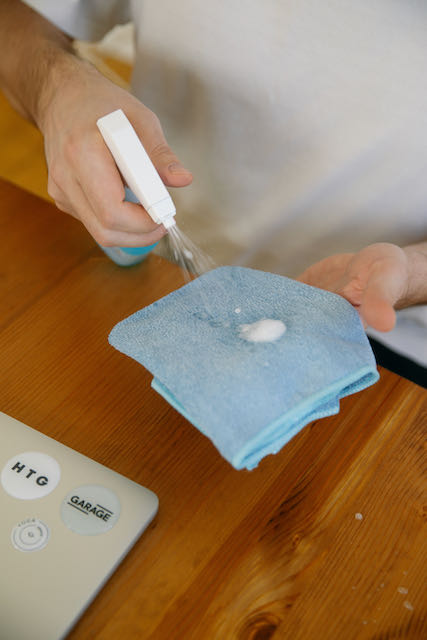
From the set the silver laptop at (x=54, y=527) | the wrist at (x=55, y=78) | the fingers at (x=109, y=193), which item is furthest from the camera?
the wrist at (x=55, y=78)

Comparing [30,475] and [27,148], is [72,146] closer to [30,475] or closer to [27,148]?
[30,475]

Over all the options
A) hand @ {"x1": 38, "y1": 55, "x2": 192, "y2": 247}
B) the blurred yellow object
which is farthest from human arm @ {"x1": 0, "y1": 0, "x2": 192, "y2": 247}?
the blurred yellow object

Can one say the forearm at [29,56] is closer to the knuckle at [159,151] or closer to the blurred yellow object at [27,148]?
the knuckle at [159,151]

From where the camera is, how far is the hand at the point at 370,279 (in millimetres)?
443

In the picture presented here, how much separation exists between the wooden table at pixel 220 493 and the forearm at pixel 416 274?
143 millimetres

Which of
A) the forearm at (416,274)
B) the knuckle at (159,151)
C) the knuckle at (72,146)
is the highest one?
the knuckle at (72,146)

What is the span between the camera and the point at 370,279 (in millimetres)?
493

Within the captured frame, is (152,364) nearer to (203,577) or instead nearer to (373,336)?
(203,577)

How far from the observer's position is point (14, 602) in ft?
1.26

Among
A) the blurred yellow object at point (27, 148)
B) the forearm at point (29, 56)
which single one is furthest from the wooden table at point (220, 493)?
the blurred yellow object at point (27, 148)

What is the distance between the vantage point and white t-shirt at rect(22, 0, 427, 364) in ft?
2.13

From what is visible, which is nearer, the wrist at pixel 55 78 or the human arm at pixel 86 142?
the human arm at pixel 86 142

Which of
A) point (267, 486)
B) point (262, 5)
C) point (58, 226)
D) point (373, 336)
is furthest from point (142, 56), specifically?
point (267, 486)

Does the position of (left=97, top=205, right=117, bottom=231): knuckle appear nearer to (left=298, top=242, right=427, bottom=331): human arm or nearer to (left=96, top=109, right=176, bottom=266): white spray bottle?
(left=96, top=109, right=176, bottom=266): white spray bottle
